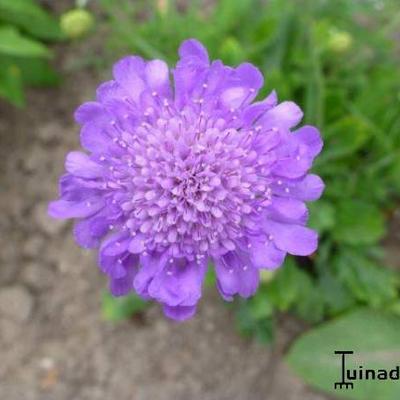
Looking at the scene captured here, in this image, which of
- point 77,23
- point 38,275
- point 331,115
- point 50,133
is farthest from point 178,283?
point 50,133

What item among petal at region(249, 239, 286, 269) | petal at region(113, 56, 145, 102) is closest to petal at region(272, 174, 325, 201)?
petal at region(249, 239, 286, 269)

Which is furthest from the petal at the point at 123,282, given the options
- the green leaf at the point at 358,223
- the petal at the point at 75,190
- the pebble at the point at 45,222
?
the pebble at the point at 45,222

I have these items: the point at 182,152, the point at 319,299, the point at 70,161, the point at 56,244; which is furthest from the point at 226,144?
the point at 56,244

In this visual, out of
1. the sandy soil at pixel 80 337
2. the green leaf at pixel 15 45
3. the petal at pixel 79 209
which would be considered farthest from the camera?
the sandy soil at pixel 80 337

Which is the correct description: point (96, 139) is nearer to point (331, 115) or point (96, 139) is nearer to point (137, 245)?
point (137, 245)

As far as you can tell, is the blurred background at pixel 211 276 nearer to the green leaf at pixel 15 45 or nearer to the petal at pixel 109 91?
the green leaf at pixel 15 45

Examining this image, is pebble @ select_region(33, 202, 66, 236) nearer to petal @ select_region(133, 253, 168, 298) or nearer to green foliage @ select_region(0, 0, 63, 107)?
green foliage @ select_region(0, 0, 63, 107)
